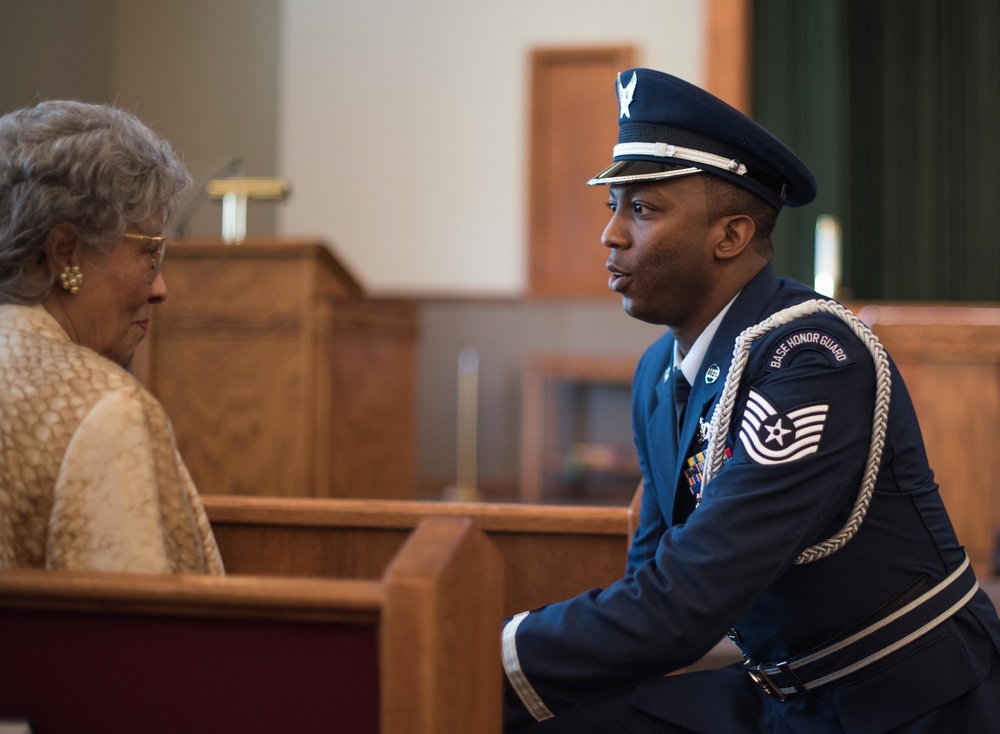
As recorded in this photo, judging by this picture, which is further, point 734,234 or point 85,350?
point 734,234

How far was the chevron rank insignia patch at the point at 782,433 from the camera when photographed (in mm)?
1278

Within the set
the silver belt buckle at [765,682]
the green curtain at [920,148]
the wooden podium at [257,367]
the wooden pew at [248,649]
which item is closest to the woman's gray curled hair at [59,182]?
the wooden pew at [248,649]

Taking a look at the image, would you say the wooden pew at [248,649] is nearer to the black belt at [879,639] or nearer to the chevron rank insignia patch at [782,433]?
the chevron rank insignia patch at [782,433]

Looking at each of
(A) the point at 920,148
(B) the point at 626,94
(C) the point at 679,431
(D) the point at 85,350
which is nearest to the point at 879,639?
(C) the point at 679,431

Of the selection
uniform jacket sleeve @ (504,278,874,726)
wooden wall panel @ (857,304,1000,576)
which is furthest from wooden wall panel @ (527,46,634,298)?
uniform jacket sleeve @ (504,278,874,726)

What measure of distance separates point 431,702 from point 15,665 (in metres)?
0.41

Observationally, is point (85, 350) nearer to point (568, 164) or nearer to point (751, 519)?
point (751, 519)

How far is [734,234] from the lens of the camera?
1573mm

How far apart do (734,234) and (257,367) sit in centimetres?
257

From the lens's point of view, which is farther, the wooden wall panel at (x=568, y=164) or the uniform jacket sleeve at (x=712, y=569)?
the wooden wall panel at (x=568, y=164)

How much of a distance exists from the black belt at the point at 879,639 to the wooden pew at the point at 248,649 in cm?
55

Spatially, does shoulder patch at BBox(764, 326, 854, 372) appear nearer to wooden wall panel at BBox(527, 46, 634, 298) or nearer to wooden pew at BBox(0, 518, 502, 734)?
wooden pew at BBox(0, 518, 502, 734)

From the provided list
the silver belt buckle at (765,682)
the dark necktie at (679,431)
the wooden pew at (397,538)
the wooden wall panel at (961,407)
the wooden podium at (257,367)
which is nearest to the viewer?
the silver belt buckle at (765,682)

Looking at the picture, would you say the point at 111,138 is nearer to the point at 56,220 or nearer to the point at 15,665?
the point at 56,220
